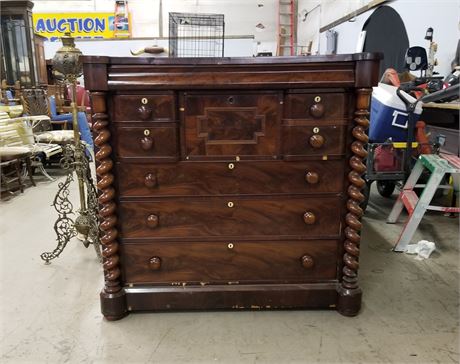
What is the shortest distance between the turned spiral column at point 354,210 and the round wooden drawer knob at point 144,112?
2.81ft

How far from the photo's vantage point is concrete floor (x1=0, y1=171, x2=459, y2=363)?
57.4 inches

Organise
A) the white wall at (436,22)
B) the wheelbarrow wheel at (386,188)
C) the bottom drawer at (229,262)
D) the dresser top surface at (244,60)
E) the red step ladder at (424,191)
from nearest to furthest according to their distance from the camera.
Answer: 1. the dresser top surface at (244,60)
2. the bottom drawer at (229,262)
3. the red step ladder at (424,191)
4. the white wall at (436,22)
5. the wheelbarrow wheel at (386,188)

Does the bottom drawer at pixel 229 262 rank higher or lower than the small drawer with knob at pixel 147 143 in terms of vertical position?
lower

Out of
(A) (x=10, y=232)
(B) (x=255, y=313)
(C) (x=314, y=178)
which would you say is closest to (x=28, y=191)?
(A) (x=10, y=232)

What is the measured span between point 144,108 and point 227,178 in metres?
0.45

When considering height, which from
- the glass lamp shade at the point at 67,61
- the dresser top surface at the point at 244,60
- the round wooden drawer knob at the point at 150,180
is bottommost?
the round wooden drawer knob at the point at 150,180

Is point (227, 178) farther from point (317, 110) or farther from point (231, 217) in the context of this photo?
point (317, 110)

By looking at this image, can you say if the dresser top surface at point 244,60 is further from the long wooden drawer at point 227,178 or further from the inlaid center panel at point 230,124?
the long wooden drawer at point 227,178

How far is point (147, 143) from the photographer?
151 centimetres

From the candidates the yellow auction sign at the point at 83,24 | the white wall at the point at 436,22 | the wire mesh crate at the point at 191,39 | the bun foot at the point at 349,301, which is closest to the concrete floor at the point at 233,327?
the bun foot at the point at 349,301

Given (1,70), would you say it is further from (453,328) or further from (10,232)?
(453,328)

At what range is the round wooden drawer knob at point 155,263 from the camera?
164cm

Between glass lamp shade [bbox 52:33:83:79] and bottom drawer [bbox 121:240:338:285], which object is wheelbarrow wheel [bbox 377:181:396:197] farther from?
glass lamp shade [bbox 52:33:83:79]

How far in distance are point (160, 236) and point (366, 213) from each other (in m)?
2.06
